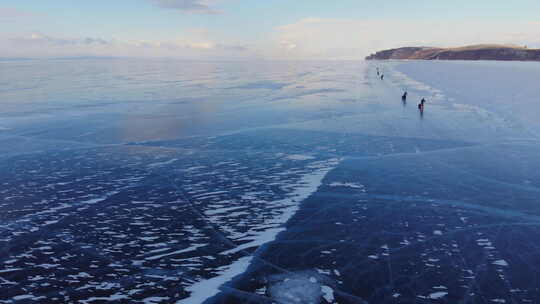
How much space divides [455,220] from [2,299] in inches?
441

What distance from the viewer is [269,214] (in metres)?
10.4

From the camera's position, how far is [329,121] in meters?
25.0

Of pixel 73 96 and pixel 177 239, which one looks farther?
pixel 73 96

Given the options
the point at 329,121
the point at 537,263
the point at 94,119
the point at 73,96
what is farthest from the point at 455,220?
the point at 73,96

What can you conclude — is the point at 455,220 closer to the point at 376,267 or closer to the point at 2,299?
the point at 376,267

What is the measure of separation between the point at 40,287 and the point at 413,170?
43.2ft

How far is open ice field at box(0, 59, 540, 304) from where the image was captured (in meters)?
7.11

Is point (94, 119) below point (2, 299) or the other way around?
the other way around

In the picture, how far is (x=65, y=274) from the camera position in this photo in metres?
7.44

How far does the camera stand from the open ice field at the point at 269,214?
711cm

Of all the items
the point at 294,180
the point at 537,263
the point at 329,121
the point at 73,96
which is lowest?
the point at 537,263

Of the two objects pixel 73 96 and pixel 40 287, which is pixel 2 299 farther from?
pixel 73 96

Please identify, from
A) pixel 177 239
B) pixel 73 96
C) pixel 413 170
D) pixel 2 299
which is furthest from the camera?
pixel 73 96

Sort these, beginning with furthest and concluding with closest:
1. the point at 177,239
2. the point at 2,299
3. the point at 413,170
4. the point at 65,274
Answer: the point at 413,170 < the point at 177,239 < the point at 65,274 < the point at 2,299
